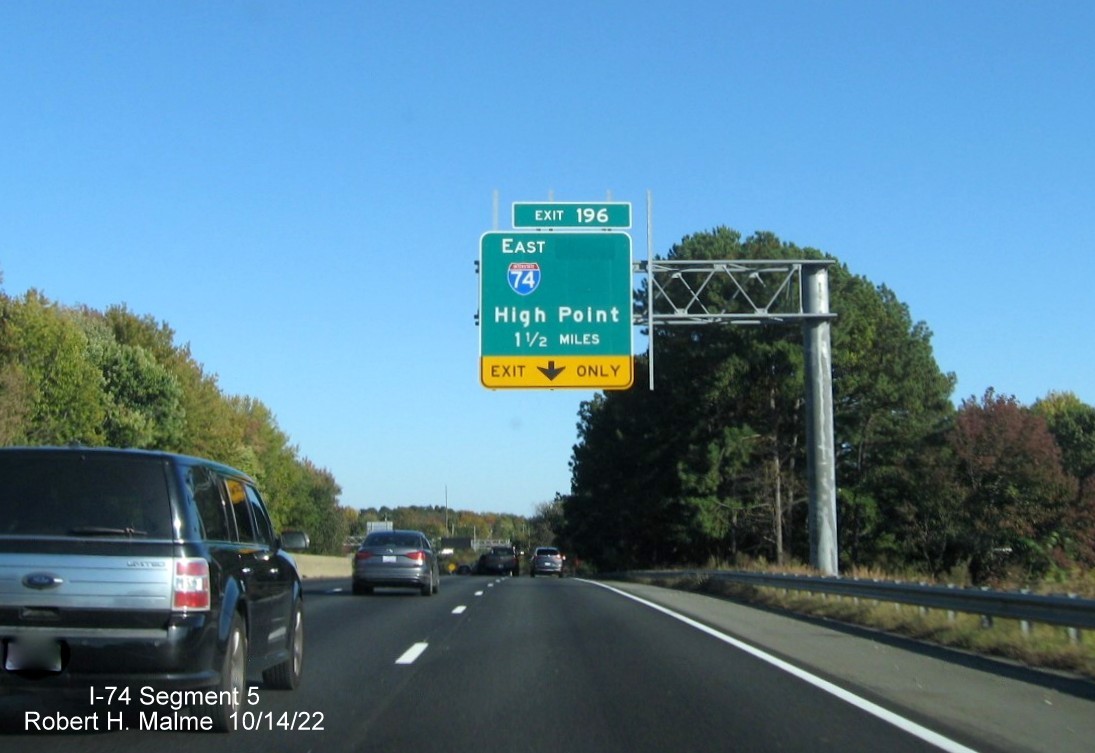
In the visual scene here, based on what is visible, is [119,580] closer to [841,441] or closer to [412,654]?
[412,654]

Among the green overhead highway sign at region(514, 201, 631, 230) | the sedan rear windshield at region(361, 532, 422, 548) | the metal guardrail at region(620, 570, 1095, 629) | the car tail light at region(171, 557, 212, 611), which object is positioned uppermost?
the green overhead highway sign at region(514, 201, 631, 230)

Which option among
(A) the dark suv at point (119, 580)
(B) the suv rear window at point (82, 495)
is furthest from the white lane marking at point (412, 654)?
(B) the suv rear window at point (82, 495)

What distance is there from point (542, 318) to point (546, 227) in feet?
6.15

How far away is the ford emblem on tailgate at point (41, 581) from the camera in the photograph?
24.8 feet

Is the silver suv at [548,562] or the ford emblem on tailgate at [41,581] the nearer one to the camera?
the ford emblem on tailgate at [41,581]

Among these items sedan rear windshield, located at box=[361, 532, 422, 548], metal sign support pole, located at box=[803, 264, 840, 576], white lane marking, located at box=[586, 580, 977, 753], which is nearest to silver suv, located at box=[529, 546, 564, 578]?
sedan rear windshield, located at box=[361, 532, 422, 548]

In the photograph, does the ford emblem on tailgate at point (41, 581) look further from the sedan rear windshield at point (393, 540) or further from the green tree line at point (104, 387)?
the green tree line at point (104, 387)

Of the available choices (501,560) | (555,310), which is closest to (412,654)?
(555,310)

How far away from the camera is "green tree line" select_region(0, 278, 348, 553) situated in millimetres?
52344

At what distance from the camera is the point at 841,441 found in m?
56.6

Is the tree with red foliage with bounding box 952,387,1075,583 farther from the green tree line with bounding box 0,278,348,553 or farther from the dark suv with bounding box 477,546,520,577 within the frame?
the green tree line with bounding box 0,278,348,553

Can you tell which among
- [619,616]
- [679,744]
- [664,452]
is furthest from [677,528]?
[679,744]

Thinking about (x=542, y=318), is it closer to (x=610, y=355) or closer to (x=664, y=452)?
(x=610, y=355)

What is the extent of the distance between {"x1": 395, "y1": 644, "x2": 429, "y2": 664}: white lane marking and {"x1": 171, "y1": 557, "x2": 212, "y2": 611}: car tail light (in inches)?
221
